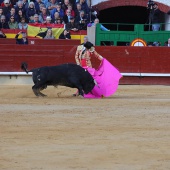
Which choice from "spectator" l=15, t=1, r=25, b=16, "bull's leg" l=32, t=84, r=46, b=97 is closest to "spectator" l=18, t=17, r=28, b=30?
"spectator" l=15, t=1, r=25, b=16

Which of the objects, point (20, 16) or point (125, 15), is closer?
point (20, 16)

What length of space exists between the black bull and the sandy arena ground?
0.88ft

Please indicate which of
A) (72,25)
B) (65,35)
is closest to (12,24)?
(65,35)

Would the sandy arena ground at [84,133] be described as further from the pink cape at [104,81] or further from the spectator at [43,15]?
the spectator at [43,15]

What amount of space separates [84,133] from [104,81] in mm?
5133

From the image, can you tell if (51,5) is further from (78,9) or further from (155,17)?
(155,17)

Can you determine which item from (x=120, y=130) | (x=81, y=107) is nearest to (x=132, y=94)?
(x=81, y=107)

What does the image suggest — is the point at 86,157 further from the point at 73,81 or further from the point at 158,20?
the point at 158,20

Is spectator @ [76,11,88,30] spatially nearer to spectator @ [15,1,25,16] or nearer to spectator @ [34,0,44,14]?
spectator @ [34,0,44,14]

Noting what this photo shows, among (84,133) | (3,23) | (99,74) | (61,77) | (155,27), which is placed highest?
(3,23)

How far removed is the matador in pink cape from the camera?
13.9 meters

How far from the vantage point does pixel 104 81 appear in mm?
14023

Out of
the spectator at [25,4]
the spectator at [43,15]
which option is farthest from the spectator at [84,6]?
the spectator at [25,4]

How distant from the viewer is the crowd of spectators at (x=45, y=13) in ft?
58.3
